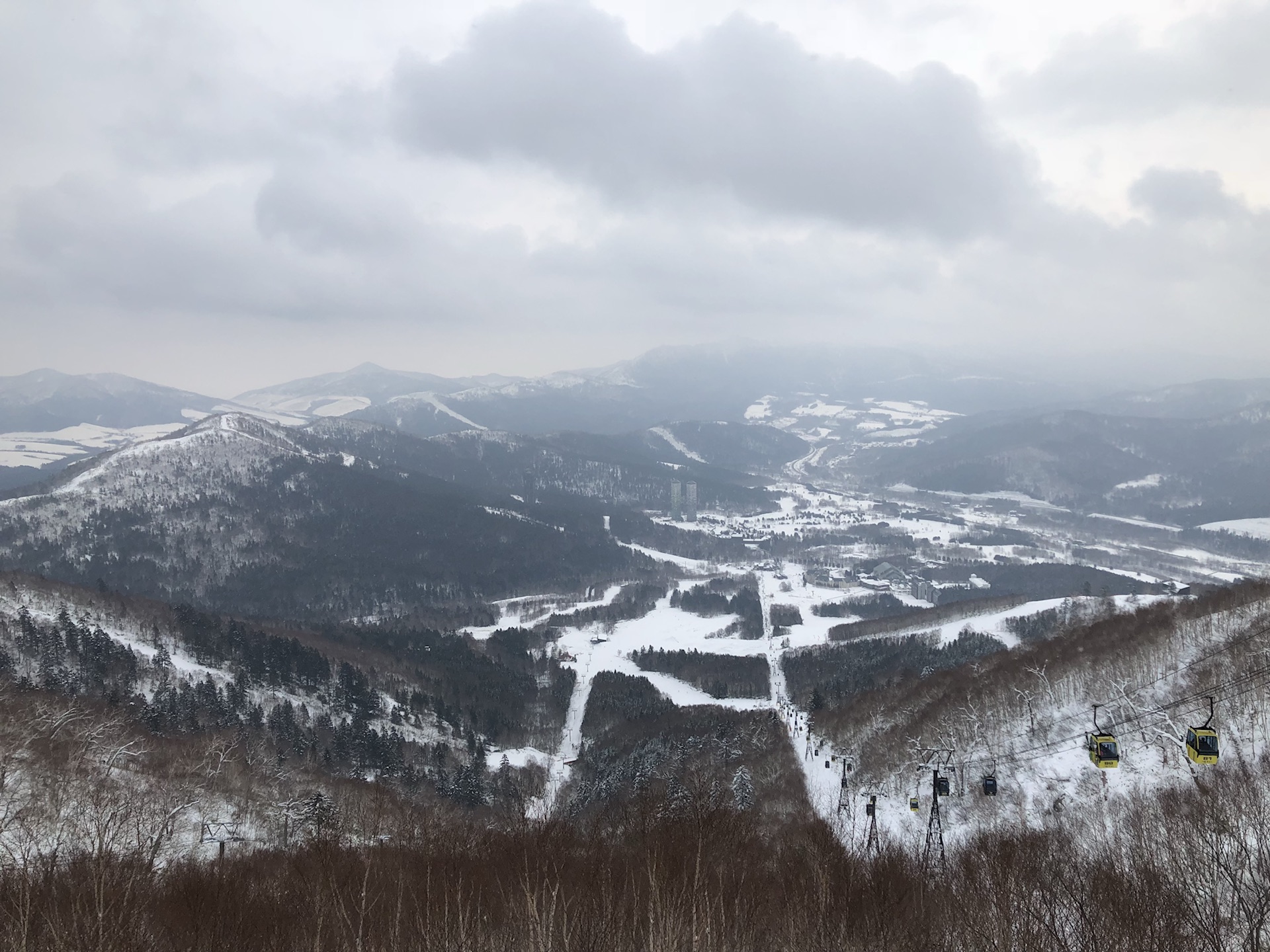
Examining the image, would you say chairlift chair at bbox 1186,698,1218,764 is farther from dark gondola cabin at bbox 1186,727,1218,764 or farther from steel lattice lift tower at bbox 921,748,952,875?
steel lattice lift tower at bbox 921,748,952,875

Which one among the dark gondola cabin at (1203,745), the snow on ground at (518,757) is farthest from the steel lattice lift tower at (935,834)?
the snow on ground at (518,757)

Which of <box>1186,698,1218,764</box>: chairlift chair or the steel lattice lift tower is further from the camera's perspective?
the steel lattice lift tower

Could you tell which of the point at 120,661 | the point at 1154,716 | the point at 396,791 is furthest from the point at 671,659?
the point at 1154,716

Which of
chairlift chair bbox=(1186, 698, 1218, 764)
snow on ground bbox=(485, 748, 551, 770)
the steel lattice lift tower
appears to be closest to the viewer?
chairlift chair bbox=(1186, 698, 1218, 764)

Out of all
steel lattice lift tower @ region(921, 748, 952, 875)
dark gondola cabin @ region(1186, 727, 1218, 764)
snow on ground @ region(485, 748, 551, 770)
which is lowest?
snow on ground @ region(485, 748, 551, 770)

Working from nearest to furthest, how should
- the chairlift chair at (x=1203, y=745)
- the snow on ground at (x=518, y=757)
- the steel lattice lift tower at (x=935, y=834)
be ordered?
the chairlift chair at (x=1203, y=745) → the steel lattice lift tower at (x=935, y=834) → the snow on ground at (x=518, y=757)

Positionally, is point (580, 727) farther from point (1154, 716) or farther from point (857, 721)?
point (1154, 716)

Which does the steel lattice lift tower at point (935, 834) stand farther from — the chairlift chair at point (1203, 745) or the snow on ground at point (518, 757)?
the snow on ground at point (518, 757)

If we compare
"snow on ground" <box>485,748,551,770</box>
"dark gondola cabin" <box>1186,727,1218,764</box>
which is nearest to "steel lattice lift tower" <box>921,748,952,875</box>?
Result: "dark gondola cabin" <box>1186,727,1218,764</box>

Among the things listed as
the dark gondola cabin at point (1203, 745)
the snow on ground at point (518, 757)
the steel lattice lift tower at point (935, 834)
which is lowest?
the snow on ground at point (518, 757)
